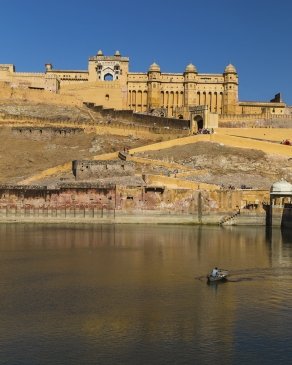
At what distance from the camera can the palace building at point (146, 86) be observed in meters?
73.2

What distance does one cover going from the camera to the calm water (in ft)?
52.7

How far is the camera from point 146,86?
76125 mm

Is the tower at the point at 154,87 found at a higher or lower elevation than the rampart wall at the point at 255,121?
higher

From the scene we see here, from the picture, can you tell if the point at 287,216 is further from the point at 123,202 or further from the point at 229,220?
the point at 123,202

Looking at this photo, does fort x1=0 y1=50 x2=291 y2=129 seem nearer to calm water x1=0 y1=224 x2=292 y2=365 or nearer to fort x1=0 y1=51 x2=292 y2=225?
fort x1=0 y1=51 x2=292 y2=225

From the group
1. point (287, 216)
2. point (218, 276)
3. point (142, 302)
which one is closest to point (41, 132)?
point (287, 216)

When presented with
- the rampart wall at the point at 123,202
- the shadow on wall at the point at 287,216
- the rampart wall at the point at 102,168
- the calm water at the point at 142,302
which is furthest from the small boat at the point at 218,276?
the rampart wall at the point at 102,168

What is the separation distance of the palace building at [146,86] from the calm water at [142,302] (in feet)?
131

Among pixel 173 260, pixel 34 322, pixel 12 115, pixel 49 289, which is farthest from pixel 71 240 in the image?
pixel 12 115

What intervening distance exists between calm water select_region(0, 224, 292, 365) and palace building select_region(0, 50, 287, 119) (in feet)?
131

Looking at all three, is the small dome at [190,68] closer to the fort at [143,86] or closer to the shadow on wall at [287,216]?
the fort at [143,86]

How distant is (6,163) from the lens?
5384 cm

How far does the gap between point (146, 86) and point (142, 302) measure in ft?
188

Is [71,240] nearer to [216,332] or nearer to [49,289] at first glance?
[49,289]
